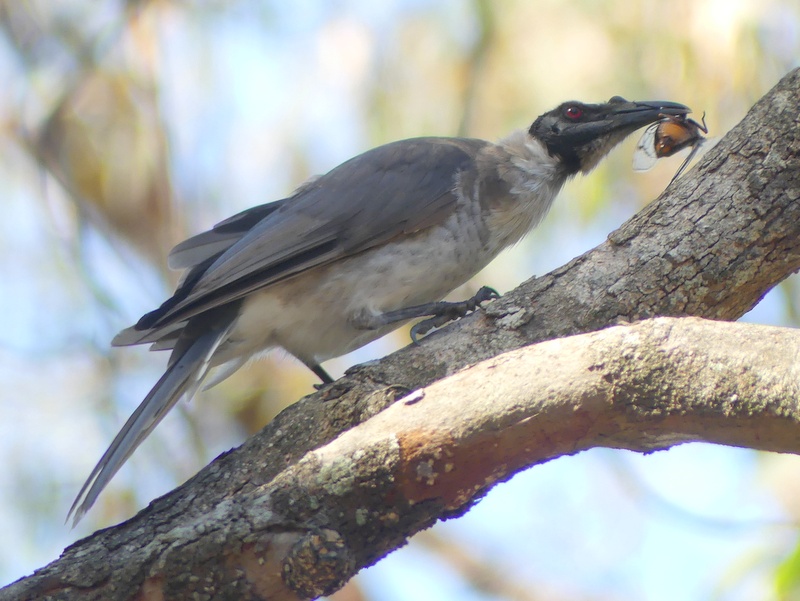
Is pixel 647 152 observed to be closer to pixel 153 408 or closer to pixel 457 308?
pixel 457 308

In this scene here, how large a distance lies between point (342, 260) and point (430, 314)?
1.66ft

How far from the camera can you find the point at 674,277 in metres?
3.20

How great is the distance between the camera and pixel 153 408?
3.85 meters

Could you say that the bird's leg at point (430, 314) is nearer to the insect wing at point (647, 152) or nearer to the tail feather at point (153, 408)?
the tail feather at point (153, 408)

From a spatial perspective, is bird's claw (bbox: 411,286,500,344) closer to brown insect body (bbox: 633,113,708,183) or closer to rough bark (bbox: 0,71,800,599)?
rough bark (bbox: 0,71,800,599)

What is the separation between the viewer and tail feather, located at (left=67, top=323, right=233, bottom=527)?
141 inches

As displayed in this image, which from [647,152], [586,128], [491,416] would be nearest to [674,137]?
[647,152]

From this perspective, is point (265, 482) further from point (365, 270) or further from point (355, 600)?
point (355, 600)

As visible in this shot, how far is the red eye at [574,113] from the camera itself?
5.12 m

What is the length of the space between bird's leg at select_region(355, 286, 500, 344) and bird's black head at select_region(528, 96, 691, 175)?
4.39 ft

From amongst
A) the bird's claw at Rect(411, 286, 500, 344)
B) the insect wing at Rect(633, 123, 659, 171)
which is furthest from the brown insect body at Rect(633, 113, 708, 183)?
the bird's claw at Rect(411, 286, 500, 344)

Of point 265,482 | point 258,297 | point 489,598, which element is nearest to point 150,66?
point 258,297

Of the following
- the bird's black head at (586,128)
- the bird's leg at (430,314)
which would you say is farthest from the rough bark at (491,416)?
the bird's black head at (586,128)

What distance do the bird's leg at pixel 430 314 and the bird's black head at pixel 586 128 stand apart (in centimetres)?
134
